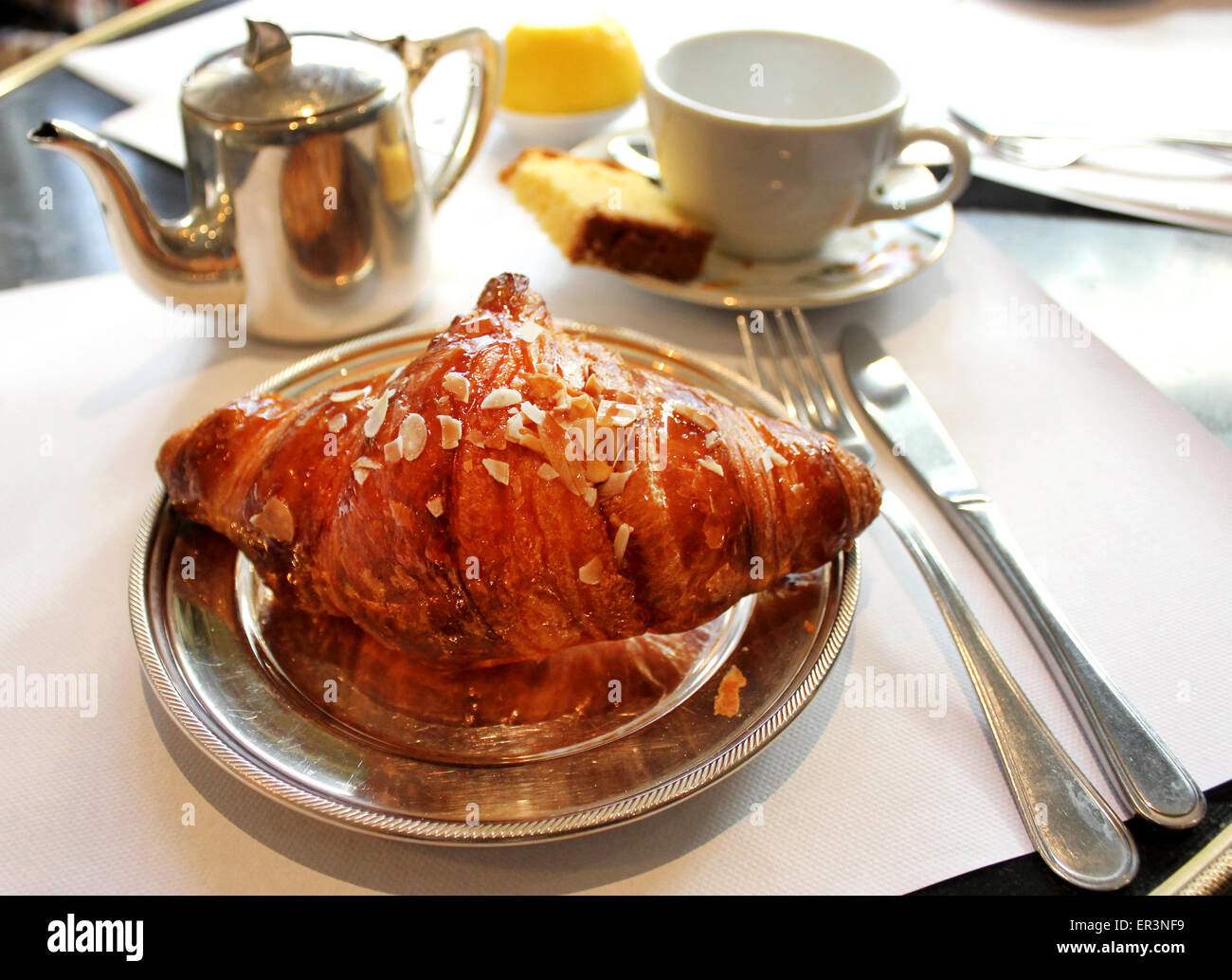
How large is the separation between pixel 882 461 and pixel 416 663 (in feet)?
1.80

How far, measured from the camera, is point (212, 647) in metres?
0.74

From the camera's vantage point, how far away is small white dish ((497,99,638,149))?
1517mm

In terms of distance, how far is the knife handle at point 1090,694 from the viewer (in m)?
0.67

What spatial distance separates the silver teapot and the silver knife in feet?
1.94

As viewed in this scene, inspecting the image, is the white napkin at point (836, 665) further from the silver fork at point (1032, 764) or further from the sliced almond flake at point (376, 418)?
the sliced almond flake at point (376, 418)

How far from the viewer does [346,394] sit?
789mm

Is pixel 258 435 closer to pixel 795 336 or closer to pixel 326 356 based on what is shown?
pixel 326 356

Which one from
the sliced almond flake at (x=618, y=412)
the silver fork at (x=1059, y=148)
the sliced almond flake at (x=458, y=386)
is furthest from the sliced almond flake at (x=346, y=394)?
the silver fork at (x=1059, y=148)

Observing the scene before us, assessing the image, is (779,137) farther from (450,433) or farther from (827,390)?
(450,433)

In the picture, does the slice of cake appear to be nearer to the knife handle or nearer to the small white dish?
the small white dish

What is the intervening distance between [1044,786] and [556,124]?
1243mm

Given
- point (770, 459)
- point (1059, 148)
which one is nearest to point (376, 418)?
point (770, 459)

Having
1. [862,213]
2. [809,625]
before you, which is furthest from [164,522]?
[862,213]

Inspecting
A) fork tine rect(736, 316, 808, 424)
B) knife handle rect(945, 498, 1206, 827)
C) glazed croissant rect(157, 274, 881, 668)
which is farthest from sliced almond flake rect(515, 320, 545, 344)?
knife handle rect(945, 498, 1206, 827)
